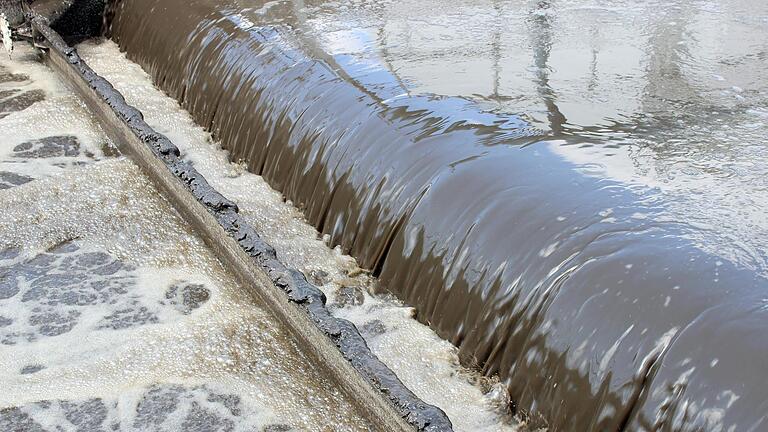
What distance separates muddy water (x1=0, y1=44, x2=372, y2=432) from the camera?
4.23 m

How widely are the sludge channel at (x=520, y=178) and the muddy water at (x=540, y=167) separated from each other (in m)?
0.01

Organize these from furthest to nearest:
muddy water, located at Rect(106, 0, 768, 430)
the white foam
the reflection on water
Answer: the reflection on water < the white foam < muddy water, located at Rect(106, 0, 768, 430)

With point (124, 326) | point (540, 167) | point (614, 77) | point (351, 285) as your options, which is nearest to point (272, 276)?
point (351, 285)

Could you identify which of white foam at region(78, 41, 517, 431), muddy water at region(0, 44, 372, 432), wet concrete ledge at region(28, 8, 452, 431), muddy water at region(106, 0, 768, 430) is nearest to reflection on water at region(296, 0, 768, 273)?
muddy water at region(106, 0, 768, 430)

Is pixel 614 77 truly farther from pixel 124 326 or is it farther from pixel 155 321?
pixel 124 326

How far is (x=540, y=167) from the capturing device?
15.9 feet

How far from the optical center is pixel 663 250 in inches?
158

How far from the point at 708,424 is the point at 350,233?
257 centimetres

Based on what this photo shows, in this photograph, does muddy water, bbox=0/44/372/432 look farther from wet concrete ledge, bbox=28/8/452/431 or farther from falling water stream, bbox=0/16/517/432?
wet concrete ledge, bbox=28/8/452/431

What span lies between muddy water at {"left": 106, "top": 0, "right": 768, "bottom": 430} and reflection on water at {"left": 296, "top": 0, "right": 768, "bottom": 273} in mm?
19

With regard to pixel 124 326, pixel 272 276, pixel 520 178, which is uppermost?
pixel 520 178

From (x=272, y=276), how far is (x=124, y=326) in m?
0.84

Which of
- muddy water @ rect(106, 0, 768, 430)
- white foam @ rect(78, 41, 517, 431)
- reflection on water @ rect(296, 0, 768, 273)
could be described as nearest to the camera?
muddy water @ rect(106, 0, 768, 430)

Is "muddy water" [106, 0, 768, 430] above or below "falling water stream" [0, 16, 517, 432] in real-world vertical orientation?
above
